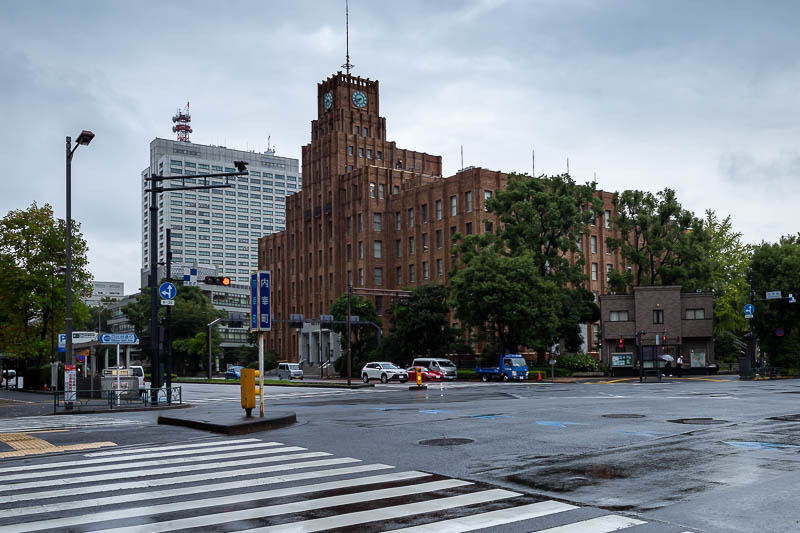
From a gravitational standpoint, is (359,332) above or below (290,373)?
above

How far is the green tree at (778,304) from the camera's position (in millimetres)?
58438

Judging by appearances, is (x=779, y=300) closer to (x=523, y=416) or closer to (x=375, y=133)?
(x=523, y=416)

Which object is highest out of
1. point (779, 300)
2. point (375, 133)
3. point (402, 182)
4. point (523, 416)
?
point (375, 133)

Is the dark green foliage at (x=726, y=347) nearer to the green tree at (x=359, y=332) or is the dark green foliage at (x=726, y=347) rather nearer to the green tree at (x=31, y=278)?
the green tree at (x=359, y=332)

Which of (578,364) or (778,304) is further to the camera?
(578,364)

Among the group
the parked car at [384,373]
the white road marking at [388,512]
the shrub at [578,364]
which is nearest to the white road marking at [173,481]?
the white road marking at [388,512]

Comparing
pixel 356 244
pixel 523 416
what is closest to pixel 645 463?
pixel 523 416

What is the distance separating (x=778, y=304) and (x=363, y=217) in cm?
4828

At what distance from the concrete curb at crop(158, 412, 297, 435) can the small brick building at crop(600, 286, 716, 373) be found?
4897 centimetres

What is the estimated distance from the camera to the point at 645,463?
1162cm

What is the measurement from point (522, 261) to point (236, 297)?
360 ft

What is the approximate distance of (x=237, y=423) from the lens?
17297mm

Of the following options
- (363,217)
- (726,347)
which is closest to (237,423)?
(726,347)

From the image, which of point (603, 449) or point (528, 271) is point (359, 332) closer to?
point (528, 271)
